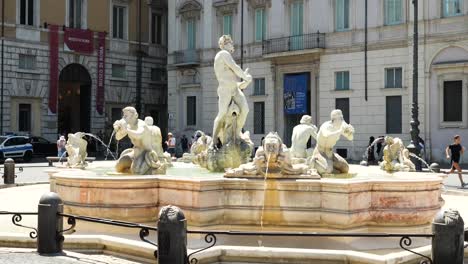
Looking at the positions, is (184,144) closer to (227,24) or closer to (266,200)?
(227,24)

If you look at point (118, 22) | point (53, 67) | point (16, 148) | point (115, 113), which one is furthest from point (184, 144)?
→ point (118, 22)

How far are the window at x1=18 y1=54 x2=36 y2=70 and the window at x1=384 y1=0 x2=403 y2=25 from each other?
1918 centimetres

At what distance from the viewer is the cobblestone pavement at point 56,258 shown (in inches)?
309

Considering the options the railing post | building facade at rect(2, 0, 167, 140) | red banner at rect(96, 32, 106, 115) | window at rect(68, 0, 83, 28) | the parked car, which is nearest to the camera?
the railing post

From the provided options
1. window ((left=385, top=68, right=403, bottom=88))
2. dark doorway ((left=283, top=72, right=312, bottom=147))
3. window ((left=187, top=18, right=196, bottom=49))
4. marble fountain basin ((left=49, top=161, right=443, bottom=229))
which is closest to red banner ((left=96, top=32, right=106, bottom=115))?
window ((left=187, top=18, right=196, bottom=49))

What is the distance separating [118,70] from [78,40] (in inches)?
142

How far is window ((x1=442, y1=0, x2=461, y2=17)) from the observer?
28.4 metres

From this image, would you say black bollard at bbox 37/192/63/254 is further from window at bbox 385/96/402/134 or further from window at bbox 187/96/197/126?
window at bbox 187/96/197/126

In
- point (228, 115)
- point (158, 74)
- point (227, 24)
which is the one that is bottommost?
point (228, 115)

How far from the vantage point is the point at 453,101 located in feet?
93.8

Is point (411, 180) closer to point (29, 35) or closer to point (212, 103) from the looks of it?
point (212, 103)

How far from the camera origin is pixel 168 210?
23.1 ft

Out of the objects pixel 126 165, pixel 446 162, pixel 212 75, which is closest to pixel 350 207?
pixel 126 165

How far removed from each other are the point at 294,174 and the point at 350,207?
35.1 inches
